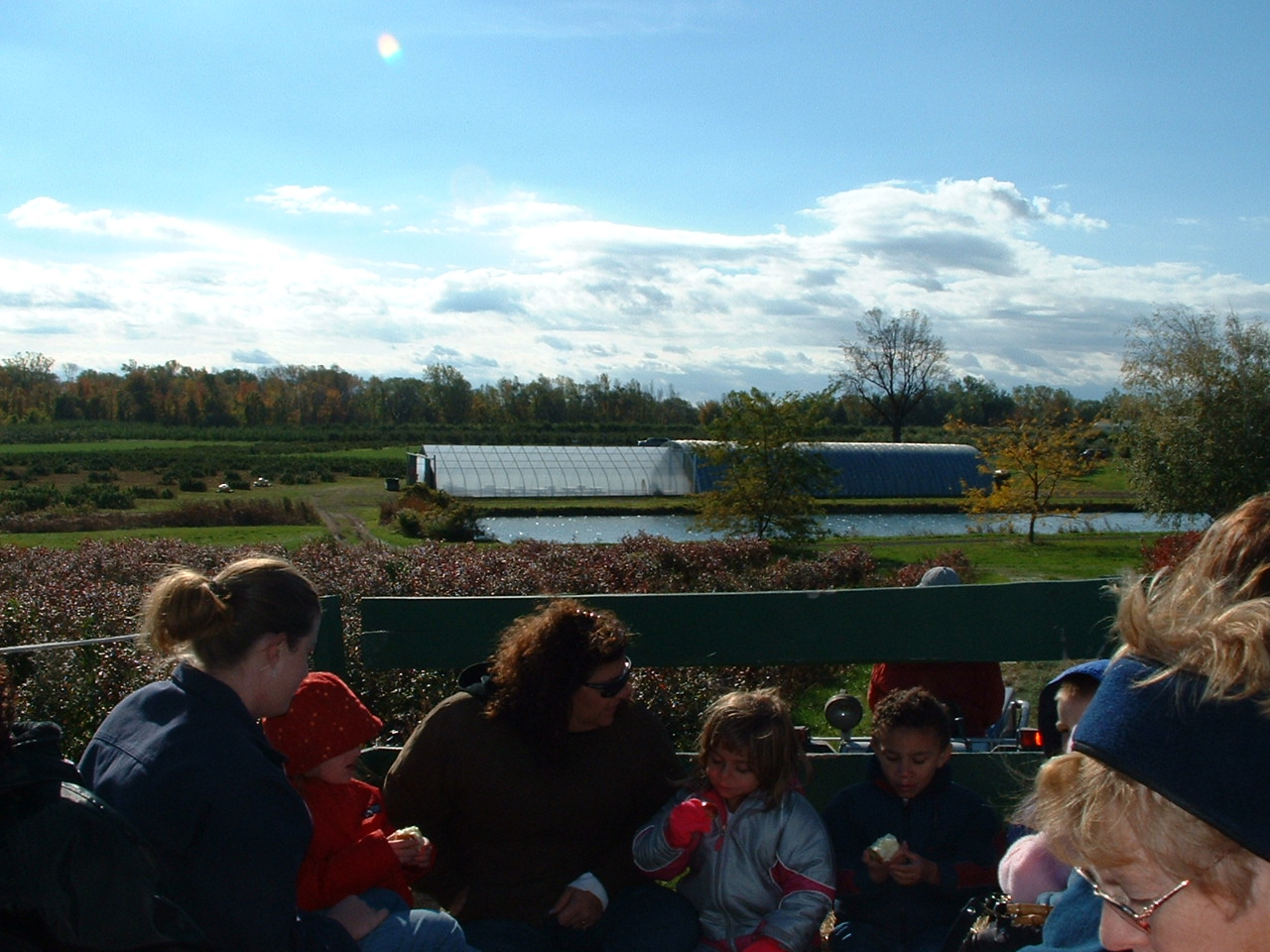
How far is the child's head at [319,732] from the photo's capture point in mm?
2896

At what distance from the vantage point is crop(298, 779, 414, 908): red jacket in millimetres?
2859

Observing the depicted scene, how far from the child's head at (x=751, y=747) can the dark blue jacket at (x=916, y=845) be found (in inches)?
13.3

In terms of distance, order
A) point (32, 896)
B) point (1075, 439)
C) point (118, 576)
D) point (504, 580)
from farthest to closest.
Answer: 1. point (1075, 439)
2. point (118, 576)
3. point (504, 580)
4. point (32, 896)

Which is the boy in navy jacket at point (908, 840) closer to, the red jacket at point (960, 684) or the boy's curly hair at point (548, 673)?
the boy's curly hair at point (548, 673)

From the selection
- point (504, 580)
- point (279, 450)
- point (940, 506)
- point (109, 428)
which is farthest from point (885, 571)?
point (109, 428)

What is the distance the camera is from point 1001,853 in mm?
3311

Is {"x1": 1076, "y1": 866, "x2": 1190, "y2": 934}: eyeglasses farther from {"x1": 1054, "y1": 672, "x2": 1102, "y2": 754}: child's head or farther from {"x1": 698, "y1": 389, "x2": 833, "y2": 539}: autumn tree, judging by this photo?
{"x1": 698, "y1": 389, "x2": 833, "y2": 539}: autumn tree

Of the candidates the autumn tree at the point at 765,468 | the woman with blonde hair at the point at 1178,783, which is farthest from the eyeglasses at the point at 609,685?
the autumn tree at the point at 765,468

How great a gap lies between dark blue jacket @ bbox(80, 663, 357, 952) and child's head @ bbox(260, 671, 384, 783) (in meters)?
0.51

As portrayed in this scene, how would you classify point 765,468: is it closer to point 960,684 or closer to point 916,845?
point 960,684

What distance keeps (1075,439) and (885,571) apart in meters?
14.2

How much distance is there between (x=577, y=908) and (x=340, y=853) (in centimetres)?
75

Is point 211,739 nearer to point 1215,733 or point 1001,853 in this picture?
point 1215,733

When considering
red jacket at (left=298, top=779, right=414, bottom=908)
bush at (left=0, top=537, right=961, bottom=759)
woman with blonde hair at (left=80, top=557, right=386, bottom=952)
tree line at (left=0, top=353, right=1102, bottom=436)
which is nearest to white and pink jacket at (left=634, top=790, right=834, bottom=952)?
red jacket at (left=298, top=779, right=414, bottom=908)
